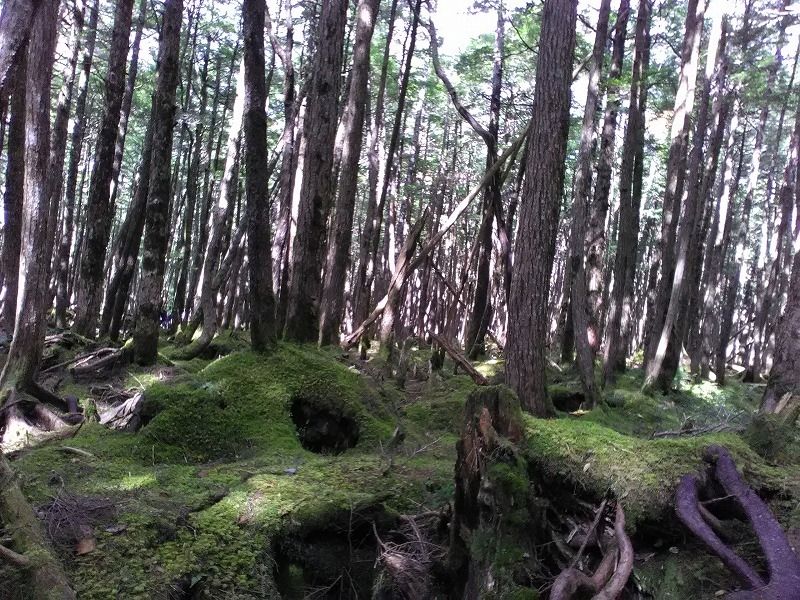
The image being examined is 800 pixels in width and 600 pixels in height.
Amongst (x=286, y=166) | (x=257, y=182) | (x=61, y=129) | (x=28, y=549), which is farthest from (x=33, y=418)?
(x=286, y=166)

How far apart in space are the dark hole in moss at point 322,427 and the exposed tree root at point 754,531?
4.78 metres

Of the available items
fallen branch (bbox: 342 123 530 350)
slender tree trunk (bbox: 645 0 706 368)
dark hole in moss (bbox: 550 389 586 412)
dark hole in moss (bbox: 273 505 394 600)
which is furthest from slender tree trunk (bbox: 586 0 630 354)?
dark hole in moss (bbox: 273 505 394 600)

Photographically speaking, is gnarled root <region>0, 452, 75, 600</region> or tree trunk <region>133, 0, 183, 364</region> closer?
gnarled root <region>0, 452, 75, 600</region>

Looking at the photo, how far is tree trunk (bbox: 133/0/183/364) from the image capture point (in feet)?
34.7

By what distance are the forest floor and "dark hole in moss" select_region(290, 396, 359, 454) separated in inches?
0.7

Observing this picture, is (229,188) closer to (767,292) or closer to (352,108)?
(352,108)

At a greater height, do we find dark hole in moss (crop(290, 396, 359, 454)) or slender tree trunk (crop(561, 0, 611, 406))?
slender tree trunk (crop(561, 0, 611, 406))

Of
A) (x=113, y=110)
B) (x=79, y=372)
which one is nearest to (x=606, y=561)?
(x=79, y=372)

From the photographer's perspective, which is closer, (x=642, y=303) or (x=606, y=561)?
(x=606, y=561)

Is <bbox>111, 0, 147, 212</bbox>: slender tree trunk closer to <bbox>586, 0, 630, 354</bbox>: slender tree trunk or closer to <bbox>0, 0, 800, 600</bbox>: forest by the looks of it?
<bbox>0, 0, 800, 600</bbox>: forest

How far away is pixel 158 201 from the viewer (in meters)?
10.6

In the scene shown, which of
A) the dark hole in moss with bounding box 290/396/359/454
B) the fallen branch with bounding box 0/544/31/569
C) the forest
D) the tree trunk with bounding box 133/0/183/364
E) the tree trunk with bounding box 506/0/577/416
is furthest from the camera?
the tree trunk with bounding box 133/0/183/364

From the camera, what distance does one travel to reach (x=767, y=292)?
90.9 ft

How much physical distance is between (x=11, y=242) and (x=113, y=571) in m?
7.59
